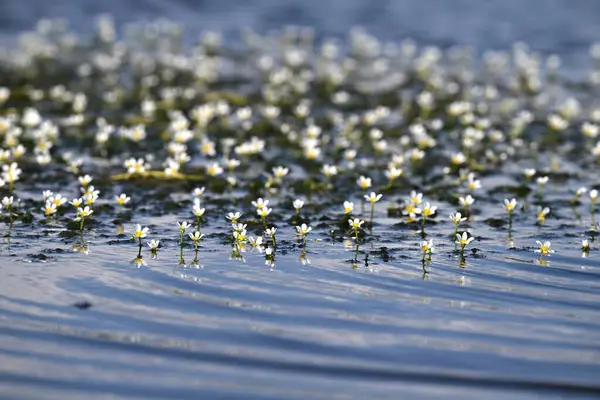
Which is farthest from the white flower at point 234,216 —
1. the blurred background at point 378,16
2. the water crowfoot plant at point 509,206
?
the blurred background at point 378,16

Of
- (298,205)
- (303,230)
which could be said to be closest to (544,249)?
(303,230)

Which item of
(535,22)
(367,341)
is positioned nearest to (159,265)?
(367,341)

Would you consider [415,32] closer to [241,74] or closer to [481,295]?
[241,74]

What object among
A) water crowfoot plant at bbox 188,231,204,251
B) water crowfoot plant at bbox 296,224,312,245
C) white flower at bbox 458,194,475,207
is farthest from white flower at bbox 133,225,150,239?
white flower at bbox 458,194,475,207

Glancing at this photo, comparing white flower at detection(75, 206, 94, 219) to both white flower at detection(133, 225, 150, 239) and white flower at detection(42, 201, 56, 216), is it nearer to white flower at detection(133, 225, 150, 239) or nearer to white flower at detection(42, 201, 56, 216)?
white flower at detection(42, 201, 56, 216)

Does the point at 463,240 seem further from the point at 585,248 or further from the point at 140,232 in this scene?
the point at 140,232

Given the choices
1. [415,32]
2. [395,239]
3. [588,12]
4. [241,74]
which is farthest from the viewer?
[588,12]

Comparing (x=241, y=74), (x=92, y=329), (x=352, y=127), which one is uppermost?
(x=241, y=74)
